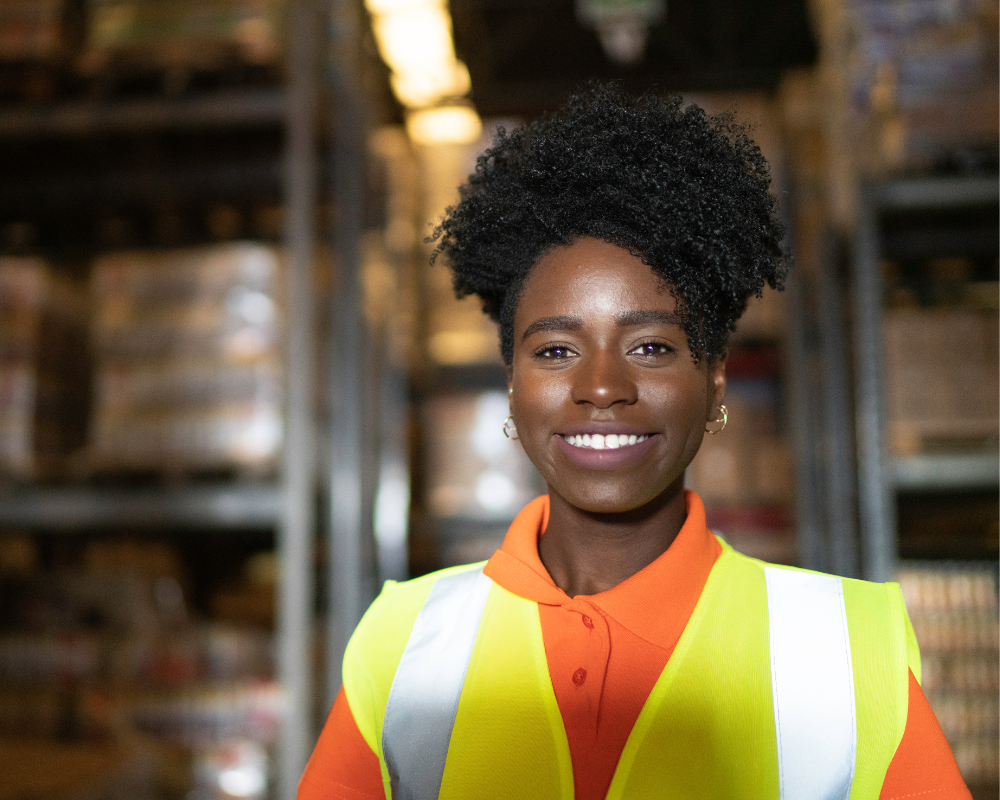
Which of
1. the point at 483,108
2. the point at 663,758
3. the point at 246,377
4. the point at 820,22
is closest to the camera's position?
the point at 663,758

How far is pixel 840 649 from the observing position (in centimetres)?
92

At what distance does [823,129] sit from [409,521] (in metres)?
2.40

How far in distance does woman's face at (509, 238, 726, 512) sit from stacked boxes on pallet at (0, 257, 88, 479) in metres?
1.97

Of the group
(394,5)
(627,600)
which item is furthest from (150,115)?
(627,600)

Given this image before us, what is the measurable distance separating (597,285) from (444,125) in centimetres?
309

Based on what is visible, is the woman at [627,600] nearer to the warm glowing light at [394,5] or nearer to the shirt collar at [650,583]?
the shirt collar at [650,583]

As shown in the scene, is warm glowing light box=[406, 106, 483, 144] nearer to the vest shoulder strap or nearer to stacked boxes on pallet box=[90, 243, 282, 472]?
stacked boxes on pallet box=[90, 243, 282, 472]

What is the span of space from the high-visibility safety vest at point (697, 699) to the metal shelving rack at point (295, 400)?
47.3 inches

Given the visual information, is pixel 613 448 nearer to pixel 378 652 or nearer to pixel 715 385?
pixel 715 385

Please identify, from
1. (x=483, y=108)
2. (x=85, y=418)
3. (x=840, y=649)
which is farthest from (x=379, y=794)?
(x=483, y=108)

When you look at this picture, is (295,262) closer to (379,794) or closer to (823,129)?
(379,794)

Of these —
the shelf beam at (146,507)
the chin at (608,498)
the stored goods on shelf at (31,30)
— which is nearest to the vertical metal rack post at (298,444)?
the shelf beam at (146,507)

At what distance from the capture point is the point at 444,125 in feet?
Answer: 12.6

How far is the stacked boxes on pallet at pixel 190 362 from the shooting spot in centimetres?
237
